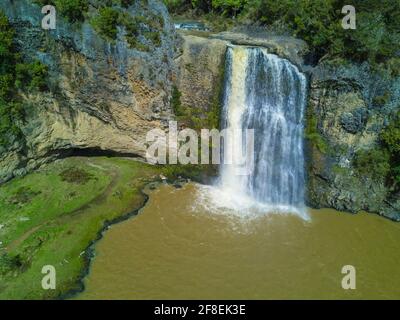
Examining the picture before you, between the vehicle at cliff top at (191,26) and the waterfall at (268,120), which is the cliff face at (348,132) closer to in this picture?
the waterfall at (268,120)

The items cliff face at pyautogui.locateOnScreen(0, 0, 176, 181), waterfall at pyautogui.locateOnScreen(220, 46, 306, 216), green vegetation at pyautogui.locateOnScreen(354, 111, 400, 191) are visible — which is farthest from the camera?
waterfall at pyautogui.locateOnScreen(220, 46, 306, 216)

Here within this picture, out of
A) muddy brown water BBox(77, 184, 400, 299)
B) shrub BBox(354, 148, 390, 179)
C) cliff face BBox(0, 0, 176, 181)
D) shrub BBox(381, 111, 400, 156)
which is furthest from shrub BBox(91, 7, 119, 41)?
shrub BBox(381, 111, 400, 156)

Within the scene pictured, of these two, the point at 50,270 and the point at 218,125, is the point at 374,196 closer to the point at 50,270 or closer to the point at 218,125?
the point at 218,125

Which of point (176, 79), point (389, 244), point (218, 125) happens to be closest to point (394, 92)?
point (389, 244)

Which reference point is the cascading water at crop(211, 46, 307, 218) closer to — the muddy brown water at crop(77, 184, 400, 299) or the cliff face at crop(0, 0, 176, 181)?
the muddy brown water at crop(77, 184, 400, 299)

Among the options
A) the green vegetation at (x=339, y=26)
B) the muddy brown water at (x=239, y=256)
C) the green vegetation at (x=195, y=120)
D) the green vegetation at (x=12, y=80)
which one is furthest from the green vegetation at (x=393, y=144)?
the green vegetation at (x=12, y=80)
